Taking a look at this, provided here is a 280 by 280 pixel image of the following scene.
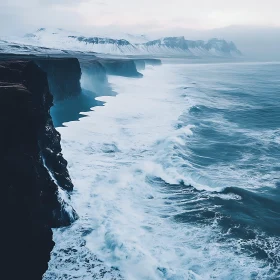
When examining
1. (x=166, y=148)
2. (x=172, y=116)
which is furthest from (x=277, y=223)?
(x=172, y=116)

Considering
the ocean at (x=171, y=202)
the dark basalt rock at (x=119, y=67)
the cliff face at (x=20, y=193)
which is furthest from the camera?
the dark basalt rock at (x=119, y=67)

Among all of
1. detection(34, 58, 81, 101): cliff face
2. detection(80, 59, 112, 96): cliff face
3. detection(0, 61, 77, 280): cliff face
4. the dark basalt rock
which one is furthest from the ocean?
the dark basalt rock

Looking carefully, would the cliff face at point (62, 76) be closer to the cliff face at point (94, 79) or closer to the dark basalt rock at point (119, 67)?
the cliff face at point (94, 79)

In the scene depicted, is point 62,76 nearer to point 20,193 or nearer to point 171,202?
point 171,202

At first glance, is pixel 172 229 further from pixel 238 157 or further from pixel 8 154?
pixel 238 157

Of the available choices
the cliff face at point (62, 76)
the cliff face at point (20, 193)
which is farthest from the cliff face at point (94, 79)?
the cliff face at point (20, 193)

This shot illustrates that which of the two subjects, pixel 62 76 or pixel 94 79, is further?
pixel 94 79

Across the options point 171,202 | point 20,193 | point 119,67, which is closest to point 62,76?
point 171,202

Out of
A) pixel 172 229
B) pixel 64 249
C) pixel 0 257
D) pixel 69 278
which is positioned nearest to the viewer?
pixel 0 257
